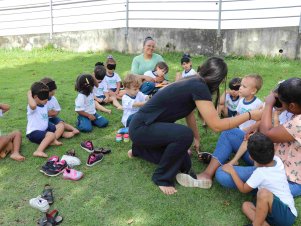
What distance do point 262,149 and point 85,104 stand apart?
3.06m

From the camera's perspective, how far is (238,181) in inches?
123

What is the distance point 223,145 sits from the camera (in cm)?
378

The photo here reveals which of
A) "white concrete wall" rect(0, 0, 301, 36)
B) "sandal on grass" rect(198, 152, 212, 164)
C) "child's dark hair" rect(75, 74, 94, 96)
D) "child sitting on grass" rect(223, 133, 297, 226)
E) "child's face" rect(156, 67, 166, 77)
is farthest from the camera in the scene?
"white concrete wall" rect(0, 0, 301, 36)

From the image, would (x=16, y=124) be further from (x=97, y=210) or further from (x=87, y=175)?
(x=97, y=210)

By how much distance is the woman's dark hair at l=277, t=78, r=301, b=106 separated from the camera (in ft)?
9.51

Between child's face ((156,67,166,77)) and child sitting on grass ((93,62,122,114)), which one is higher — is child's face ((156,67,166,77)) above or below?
above

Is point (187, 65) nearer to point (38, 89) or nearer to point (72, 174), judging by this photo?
point (38, 89)

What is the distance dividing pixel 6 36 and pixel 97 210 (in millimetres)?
11874

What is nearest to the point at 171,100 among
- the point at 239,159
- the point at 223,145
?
the point at 223,145

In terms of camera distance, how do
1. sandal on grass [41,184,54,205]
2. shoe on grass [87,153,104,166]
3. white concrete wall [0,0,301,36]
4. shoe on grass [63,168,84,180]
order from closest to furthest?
sandal on grass [41,184,54,205] → shoe on grass [63,168,84,180] → shoe on grass [87,153,104,166] → white concrete wall [0,0,301,36]

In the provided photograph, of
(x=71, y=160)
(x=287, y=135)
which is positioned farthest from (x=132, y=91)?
(x=287, y=135)

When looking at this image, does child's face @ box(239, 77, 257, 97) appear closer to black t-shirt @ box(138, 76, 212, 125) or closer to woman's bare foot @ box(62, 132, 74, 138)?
black t-shirt @ box(138, 76, 212, 125)

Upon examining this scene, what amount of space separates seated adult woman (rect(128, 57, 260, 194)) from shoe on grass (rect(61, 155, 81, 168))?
0.86 m

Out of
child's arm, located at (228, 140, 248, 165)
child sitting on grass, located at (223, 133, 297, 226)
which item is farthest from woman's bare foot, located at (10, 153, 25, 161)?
child sitting on grass, located at (223, 133, 297, 226)
